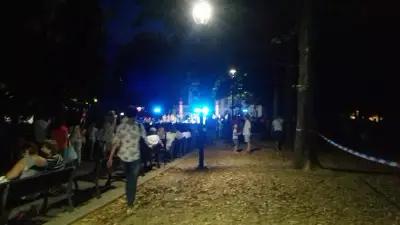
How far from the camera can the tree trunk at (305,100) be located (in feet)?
63.2

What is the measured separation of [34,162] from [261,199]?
4.72m

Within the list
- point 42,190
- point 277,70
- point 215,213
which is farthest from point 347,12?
point 277,70

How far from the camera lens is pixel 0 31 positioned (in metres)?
24.2

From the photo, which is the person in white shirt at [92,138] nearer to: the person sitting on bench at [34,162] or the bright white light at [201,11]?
the bright white light at [201,11]

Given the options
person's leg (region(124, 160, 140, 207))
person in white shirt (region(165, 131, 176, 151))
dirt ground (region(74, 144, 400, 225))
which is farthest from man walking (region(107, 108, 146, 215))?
person in white shirt (region(165, 131, 176, 151))

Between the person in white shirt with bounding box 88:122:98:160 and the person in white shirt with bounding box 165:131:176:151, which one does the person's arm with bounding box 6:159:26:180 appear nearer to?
the person in white shirt with bounding box 88:122:98:160

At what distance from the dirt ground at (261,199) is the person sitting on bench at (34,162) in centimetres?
125

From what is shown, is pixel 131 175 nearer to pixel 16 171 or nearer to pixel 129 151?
pixel 129 151

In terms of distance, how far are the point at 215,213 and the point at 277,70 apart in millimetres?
32747

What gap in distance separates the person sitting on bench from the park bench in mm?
493

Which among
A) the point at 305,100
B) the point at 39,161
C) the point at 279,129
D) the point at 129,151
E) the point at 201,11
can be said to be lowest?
the point at 39,161

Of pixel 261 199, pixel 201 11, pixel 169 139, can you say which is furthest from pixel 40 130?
pixel 261 199

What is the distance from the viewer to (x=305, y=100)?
64.0 ft

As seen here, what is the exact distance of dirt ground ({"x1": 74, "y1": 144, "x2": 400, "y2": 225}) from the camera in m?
10.2
